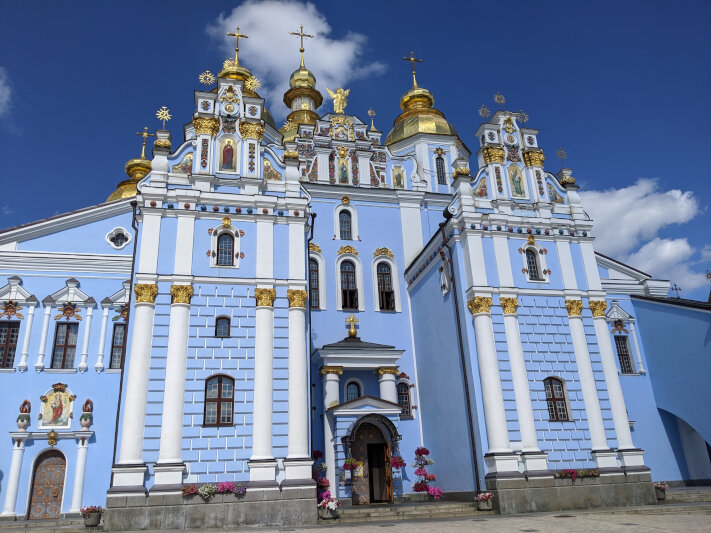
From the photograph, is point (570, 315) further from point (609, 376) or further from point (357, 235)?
point (357, 235)

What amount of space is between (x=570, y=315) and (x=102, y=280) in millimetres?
16408

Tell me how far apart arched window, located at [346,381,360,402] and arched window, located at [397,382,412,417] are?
160cm

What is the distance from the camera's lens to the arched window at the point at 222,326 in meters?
17.4

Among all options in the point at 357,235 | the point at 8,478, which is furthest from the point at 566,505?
the point at 8,478

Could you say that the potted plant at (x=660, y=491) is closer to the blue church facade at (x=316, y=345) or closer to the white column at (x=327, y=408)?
the blue church facade at (x=316, y=345)

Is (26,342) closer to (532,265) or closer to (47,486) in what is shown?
(47,486)

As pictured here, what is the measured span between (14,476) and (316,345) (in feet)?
34.2

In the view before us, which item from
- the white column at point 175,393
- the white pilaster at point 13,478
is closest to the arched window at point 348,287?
the white column at point 175,393

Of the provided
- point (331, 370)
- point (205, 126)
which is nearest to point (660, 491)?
point (331, 370)

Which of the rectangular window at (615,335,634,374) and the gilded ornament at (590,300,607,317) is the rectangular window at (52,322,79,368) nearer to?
the gilded ornament at (590,300,607,317)

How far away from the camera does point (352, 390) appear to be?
21.5 m

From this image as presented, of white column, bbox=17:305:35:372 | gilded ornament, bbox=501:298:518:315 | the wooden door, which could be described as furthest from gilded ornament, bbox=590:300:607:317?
white column, bbox=17:305:35:372

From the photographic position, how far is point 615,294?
2412 cm

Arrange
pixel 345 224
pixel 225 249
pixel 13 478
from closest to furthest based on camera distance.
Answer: pixel 225 249
pixel 13 478
pixel 345 224
